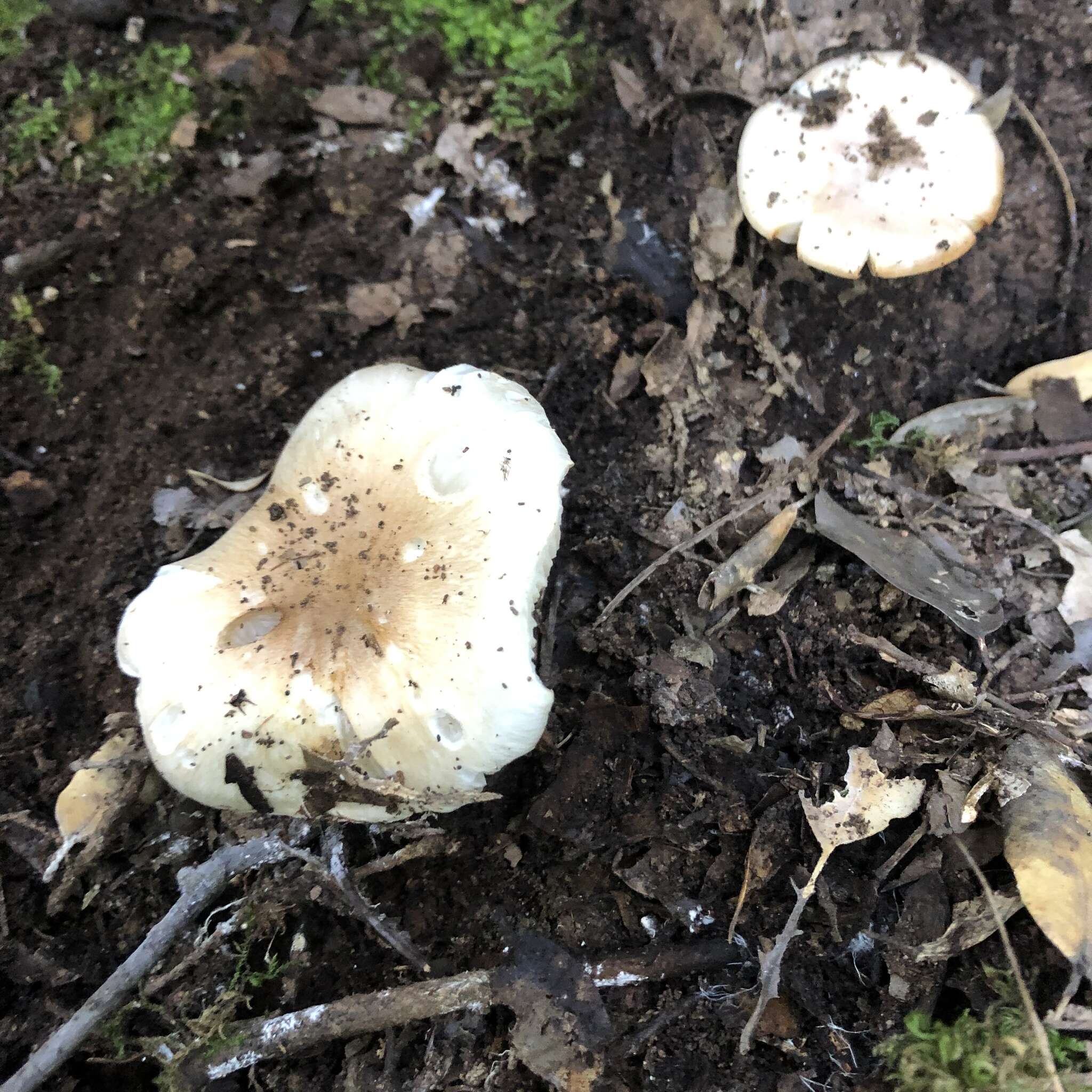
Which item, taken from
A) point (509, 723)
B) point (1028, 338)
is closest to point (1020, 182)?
point (1028, 338)

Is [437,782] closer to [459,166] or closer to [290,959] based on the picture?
[290,959]

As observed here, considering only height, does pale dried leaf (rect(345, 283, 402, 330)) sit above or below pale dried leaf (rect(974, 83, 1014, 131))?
below

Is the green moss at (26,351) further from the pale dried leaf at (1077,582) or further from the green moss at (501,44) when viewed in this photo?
the pale dried leaf at (1077,582)

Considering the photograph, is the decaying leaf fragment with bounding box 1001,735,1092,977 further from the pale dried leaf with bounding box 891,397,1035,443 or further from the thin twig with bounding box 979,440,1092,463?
the pale dried leaf with bounding box 891,397,1035,443

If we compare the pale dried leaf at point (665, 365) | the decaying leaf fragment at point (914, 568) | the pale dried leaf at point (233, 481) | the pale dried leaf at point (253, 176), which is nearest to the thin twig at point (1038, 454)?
the decaying leaf fragment at point (914, 568)

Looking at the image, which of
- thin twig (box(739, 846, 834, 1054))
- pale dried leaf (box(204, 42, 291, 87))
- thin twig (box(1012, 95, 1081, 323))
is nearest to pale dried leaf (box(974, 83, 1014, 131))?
thin twig (box(1012, 95, 1081, 323))

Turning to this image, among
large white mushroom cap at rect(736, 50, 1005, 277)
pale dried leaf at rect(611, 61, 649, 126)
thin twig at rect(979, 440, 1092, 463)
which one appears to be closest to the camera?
large white mushroom cap at rect(736, 50, 1005, 277)
